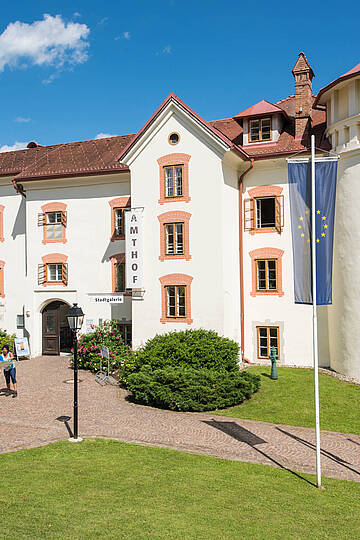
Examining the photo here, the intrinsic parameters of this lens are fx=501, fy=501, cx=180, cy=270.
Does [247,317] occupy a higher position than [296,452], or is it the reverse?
[247,317]

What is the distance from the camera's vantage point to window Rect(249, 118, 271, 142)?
23000 millimetres

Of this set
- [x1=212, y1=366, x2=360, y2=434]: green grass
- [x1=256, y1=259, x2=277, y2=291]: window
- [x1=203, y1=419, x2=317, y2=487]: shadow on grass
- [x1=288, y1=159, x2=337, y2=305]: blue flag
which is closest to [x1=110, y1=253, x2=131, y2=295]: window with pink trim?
[x1=256, y1=259, x2=277, y2=291]: window

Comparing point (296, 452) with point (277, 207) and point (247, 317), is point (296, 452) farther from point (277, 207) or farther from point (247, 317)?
point (277, 207)

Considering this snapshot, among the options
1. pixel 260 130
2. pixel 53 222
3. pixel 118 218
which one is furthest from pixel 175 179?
pixel 53 222

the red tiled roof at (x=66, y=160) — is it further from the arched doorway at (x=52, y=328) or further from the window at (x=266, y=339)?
the window at (x=266, y=339)

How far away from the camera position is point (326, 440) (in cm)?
1334

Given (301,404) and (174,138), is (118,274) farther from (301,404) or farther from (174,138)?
(301,404)

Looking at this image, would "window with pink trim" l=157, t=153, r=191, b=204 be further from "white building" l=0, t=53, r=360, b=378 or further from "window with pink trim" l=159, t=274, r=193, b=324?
"window with pink trim" l=159, t=274, r=193, b=324

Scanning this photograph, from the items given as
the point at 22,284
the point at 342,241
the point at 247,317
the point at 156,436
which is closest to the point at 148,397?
the point at 156,436

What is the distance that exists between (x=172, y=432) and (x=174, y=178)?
1153 centimetres

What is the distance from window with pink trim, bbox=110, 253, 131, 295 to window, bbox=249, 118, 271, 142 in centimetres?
838

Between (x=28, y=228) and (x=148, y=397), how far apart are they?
13.0 m

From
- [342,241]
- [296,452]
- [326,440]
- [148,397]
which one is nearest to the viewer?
[296,452]

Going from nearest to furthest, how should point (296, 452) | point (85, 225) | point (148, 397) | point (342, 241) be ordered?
point (296, 452), point (148, 397), point (342, 241), point (85, 225)
